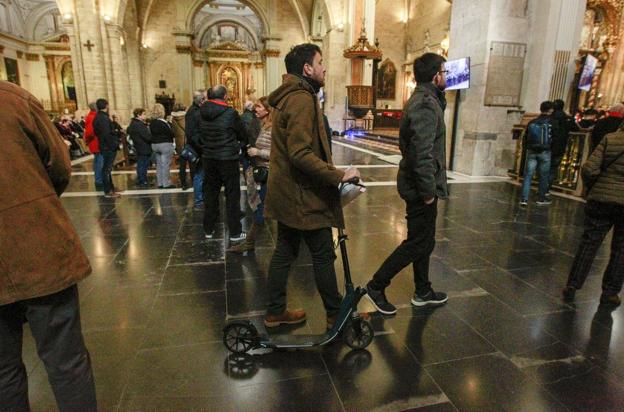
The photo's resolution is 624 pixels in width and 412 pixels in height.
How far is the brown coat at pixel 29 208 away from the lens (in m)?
1.25

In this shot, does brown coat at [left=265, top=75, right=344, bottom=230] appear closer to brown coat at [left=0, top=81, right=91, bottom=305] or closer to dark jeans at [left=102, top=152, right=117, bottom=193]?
brown coat at [left=0, top=81, right=91, bottom=305]

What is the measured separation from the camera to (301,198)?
2.22m

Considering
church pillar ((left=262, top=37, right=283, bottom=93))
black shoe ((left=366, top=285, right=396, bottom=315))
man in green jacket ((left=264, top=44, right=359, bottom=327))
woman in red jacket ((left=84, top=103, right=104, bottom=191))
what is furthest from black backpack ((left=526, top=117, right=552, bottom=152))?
church pillar ((left=262, top=37, right=283, bottom=93))

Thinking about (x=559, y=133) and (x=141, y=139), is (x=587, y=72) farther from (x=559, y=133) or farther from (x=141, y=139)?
(x=141, y=139)

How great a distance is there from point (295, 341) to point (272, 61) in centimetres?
2476

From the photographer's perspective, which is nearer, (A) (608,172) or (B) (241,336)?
(B) (241,336)

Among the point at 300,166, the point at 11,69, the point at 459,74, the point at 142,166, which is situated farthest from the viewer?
the point at 11,69

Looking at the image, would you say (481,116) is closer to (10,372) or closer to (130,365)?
(130,365)

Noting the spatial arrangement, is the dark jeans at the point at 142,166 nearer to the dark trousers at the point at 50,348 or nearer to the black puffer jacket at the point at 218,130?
the black puffer jacket at the point at 218,130

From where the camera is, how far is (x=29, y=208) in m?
1.30

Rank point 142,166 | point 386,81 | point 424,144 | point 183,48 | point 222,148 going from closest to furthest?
point 424,144, point 222,148, point 142,166, point 183,48, point 386,81

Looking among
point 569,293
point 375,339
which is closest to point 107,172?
point 375,339

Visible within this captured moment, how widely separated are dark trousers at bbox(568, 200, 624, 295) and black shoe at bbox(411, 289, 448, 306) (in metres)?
1.09

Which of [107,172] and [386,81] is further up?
[386,81]
